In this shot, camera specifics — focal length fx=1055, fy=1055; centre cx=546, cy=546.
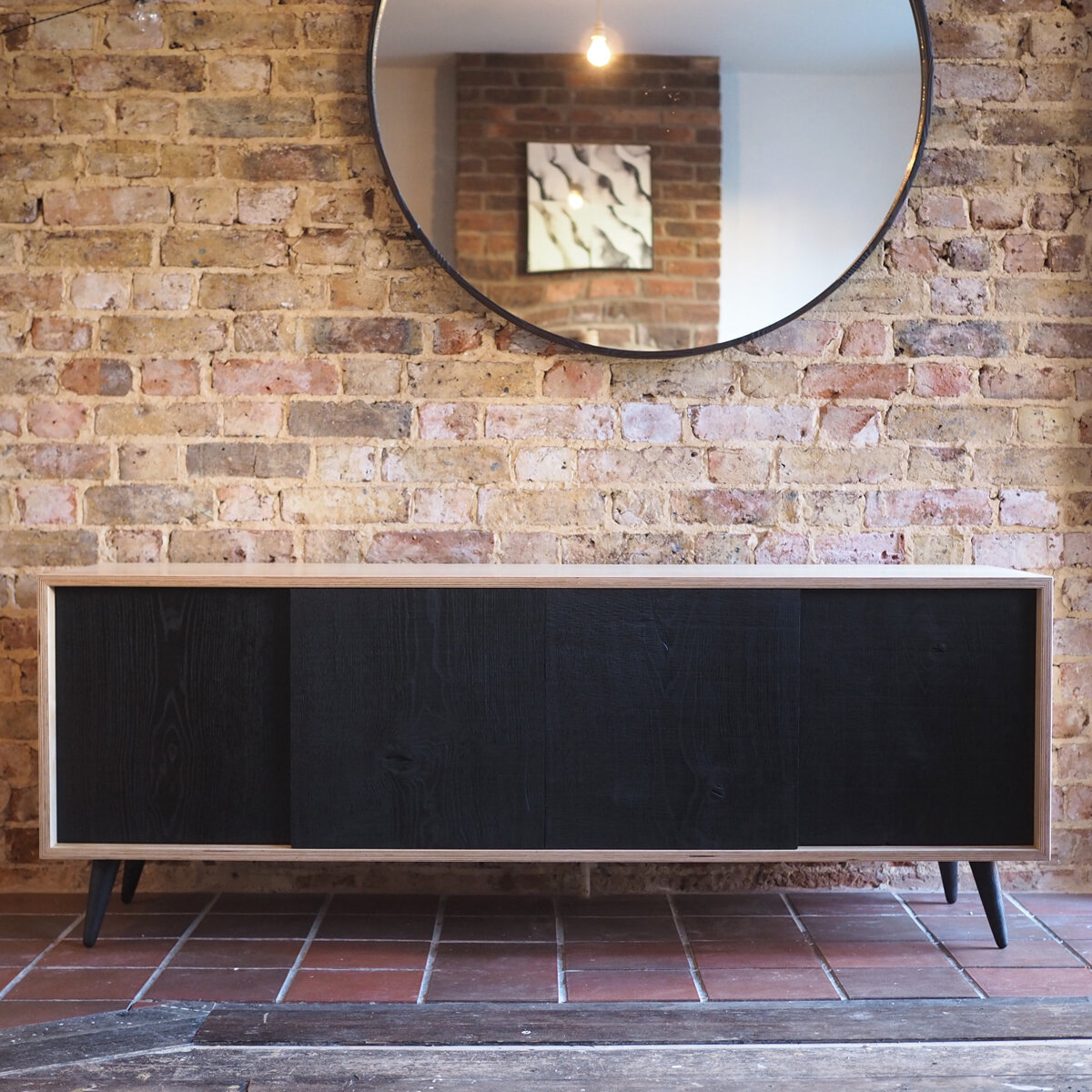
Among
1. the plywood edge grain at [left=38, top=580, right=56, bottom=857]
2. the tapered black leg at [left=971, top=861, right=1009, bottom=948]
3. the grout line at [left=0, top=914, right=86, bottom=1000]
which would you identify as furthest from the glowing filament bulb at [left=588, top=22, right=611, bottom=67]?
the grout line at [left=0, top=914, right=86, bottom=1000]

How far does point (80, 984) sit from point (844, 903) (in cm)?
177

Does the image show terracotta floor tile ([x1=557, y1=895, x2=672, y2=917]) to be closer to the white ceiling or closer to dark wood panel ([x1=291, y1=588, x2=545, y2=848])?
dark wood panel ([x1=291, y1=588, x2=545, y2=848])

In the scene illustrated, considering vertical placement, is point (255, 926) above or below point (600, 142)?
below

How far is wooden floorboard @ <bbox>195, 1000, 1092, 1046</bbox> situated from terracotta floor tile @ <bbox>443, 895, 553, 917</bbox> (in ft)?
1.71

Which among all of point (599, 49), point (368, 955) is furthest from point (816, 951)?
point (599, 49)

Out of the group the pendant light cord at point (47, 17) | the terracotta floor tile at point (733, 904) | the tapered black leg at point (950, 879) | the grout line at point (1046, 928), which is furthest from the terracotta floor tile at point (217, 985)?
the pendant light cord at point (47, 17)

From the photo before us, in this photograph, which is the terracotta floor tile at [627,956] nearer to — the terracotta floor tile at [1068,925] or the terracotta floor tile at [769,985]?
the terracotta floor tile at [769,985]

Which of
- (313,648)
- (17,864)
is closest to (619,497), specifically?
(313,648)

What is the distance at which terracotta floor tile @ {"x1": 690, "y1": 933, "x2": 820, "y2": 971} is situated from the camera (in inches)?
89.8

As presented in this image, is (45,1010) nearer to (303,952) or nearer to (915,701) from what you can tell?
(303,952)

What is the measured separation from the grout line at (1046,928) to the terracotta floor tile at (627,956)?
86 centimetres

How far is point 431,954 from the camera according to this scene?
7.69ft

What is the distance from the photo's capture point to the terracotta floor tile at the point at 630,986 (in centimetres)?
212

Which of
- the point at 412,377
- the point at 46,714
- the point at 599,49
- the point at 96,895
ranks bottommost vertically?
the point at 96,895
